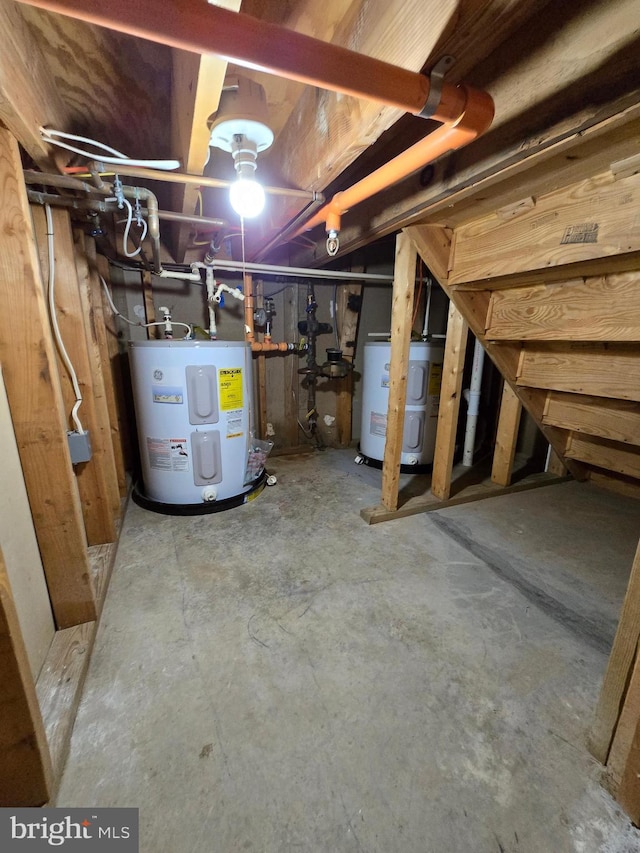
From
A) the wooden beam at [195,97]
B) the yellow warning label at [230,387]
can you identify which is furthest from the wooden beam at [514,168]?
the yellow warning label at [230,387]

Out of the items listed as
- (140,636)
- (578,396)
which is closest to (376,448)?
(578,396)

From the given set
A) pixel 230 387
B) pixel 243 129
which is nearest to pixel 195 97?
pixel 243 129

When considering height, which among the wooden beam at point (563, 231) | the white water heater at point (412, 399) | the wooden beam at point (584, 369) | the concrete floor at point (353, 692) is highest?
the wooden beam at point (563, 231)

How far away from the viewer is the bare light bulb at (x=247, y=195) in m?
1.05

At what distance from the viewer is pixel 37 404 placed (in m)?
1.12

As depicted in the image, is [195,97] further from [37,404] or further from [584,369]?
[584,369]

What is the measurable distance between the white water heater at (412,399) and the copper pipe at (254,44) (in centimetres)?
203

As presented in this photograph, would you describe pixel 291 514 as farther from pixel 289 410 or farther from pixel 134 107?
pixel 134 107

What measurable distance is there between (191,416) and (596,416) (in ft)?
7.72

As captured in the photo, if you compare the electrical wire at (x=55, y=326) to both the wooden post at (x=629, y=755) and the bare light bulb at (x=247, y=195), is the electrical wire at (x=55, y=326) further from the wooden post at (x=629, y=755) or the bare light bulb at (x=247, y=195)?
the wooden post at (x=629, y=755)

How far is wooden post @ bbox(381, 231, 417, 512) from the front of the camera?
1864mm

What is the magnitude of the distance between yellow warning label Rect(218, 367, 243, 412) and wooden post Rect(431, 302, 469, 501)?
1.28 m

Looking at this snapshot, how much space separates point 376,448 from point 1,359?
8.16 feet

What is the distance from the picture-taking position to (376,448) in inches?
119
